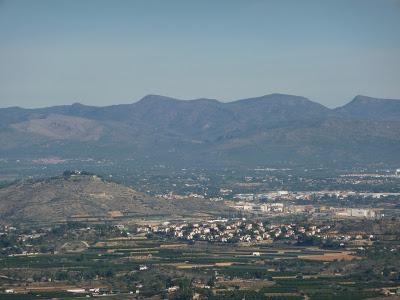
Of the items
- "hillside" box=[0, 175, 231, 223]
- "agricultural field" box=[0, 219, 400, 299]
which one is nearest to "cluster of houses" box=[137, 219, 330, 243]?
"agricultural field" box=[0, 219, 400, 299]

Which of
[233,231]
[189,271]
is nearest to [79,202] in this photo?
[233,231]

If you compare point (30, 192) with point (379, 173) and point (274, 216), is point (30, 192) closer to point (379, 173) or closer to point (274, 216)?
point (274, 216)

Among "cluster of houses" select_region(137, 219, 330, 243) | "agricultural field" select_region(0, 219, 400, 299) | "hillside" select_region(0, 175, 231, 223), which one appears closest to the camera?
"agricultural field" select_region(0, 219, 400, 299)

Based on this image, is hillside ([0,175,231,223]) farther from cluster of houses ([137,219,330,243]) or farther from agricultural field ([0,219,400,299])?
agricultural field ([0,219,400,299])

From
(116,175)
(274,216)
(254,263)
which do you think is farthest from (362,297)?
(116,175)

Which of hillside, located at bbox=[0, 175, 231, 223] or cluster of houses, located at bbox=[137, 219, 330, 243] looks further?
hillside, located at bbox=[0, 175, 231, 223]

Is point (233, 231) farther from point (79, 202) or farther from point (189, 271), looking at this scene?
point (79, 202)

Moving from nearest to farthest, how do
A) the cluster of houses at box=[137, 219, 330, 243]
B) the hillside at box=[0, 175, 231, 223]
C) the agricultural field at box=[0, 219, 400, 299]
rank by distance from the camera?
1. the agricultural field at box=[0, 219, 400, 299]
2. the cluster of houses at box=[137, 219, 330, 243]
3. the hillside at box=[0, 175, 231, 223]

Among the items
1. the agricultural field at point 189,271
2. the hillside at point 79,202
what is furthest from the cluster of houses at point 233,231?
the hillside at point 79,202

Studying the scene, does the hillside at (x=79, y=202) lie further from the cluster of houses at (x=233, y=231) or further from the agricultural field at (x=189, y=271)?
the agricultural field at (x=189, y=271)
